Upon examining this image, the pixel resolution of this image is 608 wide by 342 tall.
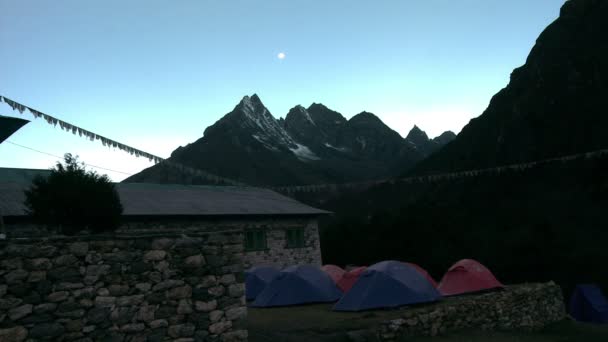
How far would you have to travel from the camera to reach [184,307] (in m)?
6.46

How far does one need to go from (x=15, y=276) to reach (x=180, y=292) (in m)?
1.86

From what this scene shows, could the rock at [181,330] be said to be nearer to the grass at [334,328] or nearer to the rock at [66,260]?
the rock at [66,260]

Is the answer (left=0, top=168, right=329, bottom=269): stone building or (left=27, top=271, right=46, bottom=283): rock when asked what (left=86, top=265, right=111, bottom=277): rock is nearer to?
(left=27, top=271, right=46, bottom=283): rock

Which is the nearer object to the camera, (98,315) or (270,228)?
(98,315)

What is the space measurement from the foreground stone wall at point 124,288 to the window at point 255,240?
14712mm

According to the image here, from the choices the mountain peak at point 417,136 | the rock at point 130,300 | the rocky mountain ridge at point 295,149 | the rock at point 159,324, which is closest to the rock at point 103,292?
the rock at point 130,300

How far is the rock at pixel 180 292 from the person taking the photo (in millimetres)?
6398

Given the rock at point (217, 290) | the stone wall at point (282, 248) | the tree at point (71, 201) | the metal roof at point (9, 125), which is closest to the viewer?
the rock at point (217, 290)

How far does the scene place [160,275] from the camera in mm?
6363

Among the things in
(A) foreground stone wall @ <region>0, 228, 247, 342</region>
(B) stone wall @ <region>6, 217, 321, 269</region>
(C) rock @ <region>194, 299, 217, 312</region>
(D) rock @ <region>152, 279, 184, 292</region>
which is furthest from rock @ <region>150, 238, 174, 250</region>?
(B) stone wall @ <region>6, 217, 321, 269</region>

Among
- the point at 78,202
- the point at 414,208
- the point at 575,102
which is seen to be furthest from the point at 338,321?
the point at 575,102

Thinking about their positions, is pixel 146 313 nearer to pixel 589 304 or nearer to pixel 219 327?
pixel 219 327

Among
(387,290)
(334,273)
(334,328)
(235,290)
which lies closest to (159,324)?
(235,290)

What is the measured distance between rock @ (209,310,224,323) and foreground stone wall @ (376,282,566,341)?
16.6 feet
